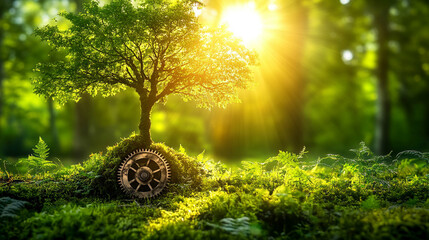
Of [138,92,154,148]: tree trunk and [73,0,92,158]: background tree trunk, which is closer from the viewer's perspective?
[138,92,154,148]: tree trunk

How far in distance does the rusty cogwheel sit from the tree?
2.50 ft

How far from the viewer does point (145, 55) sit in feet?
26.2

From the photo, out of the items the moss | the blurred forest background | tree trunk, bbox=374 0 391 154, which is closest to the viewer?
the moss

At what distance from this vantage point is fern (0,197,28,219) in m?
5.47

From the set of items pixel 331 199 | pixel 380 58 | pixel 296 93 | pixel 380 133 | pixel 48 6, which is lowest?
pixel 331 199

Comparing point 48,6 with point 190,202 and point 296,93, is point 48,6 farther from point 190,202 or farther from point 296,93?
point 190,202

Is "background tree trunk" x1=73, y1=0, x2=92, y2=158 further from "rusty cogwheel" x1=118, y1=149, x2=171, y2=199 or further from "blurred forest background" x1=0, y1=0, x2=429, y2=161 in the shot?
"rusty cogwheel" x1=118, y1=149, x2=171, y2=199

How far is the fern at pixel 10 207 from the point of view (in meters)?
5.47

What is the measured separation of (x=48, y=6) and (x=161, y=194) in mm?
26440

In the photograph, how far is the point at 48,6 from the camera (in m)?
27.7

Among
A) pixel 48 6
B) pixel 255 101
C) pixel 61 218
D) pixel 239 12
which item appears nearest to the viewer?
pixel 61 218

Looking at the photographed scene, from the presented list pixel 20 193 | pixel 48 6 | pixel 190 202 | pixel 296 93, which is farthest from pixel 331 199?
pixel 48 6

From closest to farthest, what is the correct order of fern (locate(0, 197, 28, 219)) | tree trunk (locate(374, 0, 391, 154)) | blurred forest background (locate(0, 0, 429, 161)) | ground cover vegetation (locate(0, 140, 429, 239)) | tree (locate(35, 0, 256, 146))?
1. ground cover vegetation (locate(0, 140, 429, 239))
2. fern (locate(0, 197, 28, 219))
3. tree (locate(35, 0, 256, 146))
4. blurred forest background (locate(0, 0, 429, 161))
5. tree trunk (locate(374, 0, 391, 154))

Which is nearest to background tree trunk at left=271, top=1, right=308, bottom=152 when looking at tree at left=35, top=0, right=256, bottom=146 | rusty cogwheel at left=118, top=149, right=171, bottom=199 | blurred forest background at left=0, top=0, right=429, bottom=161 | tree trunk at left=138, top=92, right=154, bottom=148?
blurred forest background at left=0, top=0, right=429, bottom=161
